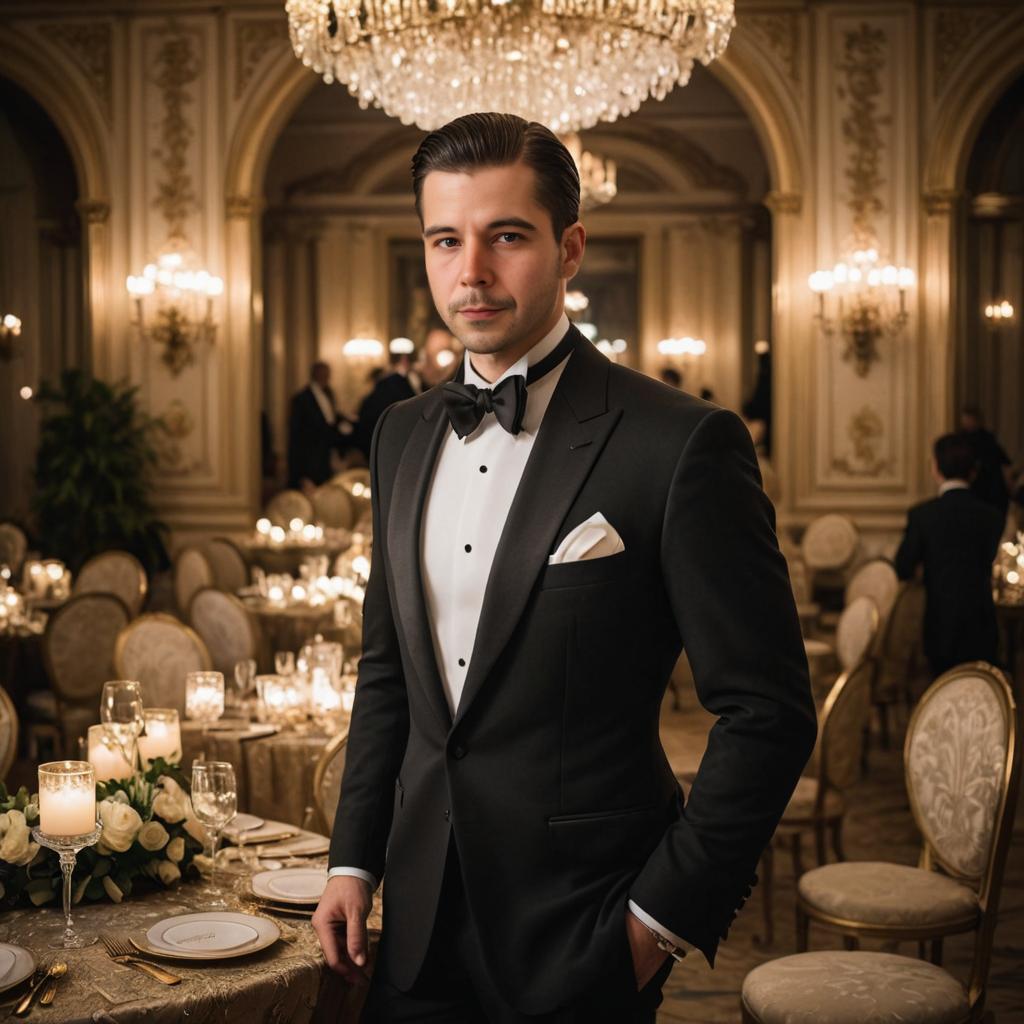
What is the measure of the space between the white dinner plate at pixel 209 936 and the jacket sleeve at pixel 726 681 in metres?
0.70

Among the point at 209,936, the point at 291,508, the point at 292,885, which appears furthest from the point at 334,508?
the point at 209,936

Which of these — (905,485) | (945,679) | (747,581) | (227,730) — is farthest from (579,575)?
(905,485)

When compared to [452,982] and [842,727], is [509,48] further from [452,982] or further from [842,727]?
[452,982]

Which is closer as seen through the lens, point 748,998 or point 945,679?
point 748,998

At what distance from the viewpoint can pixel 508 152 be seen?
1.64 metres

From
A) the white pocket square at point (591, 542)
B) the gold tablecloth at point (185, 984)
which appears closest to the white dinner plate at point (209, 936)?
the gold tablecloth at point (185, 984)

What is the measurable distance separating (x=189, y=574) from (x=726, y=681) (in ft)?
19.6

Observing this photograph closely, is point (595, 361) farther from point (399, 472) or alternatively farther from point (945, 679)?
point (945, 679)

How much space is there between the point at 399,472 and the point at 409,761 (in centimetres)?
39

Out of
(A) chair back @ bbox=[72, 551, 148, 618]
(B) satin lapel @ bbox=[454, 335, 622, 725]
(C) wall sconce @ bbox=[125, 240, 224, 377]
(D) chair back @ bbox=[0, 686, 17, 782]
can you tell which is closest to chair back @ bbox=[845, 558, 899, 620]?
(A) chair back @ bbox=[72, 551, 148, 618]

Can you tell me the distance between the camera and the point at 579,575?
1.60m

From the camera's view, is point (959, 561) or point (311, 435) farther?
point (311, 435)

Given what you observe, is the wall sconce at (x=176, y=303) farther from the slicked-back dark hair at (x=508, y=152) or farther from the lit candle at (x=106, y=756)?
the slicked-back dark hair at (x=508, y=152)

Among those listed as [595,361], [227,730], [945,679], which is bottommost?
[227,730]
